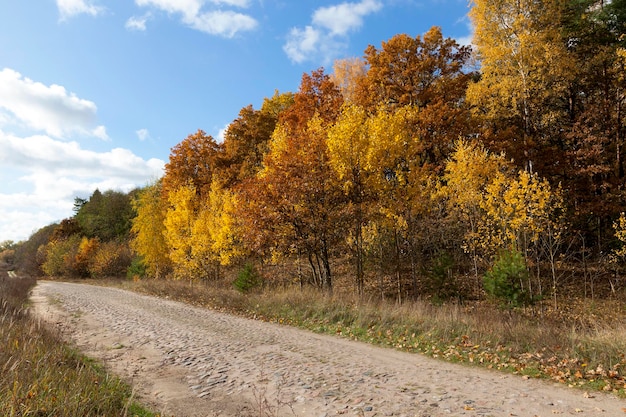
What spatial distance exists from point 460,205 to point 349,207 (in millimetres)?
6890

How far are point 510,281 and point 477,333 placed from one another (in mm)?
6697

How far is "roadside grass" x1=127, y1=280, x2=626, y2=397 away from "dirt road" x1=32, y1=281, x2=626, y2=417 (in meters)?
0.61

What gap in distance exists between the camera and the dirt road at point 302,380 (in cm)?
557

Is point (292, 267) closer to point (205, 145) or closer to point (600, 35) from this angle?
point (205, 145)

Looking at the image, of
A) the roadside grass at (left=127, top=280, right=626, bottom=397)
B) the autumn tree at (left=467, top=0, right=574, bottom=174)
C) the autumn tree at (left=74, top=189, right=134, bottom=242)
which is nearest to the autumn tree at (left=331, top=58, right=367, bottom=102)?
the autumn tree at (left=467, top=0, right=574, bottom=174)

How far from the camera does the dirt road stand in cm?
557

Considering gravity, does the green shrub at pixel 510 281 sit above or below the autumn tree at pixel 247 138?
below

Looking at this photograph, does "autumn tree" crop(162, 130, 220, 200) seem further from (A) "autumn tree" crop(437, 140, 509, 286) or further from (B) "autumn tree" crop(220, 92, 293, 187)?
(A) "autumn tree" crop(437, 140, 509, 286)

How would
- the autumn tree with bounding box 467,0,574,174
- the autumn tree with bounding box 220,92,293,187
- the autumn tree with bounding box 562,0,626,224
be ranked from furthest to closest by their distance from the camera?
the autumn tree with bounding box 220,92,293,187 → the autumn tree with bounding box 562,0,626,224 → the autumn tree with bounding box 467,0,574,174

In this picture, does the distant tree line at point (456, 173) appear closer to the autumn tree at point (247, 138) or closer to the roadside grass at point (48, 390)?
the autumn tree at point (247, 138)

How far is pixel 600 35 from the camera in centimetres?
2212

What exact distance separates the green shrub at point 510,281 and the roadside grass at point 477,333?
42.8 inches

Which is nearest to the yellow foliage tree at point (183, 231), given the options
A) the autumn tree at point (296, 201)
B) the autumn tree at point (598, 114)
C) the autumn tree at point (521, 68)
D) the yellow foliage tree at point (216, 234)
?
the yellow foliage tree at point (216, 234)

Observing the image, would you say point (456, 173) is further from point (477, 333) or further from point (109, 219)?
point (109, 219)
